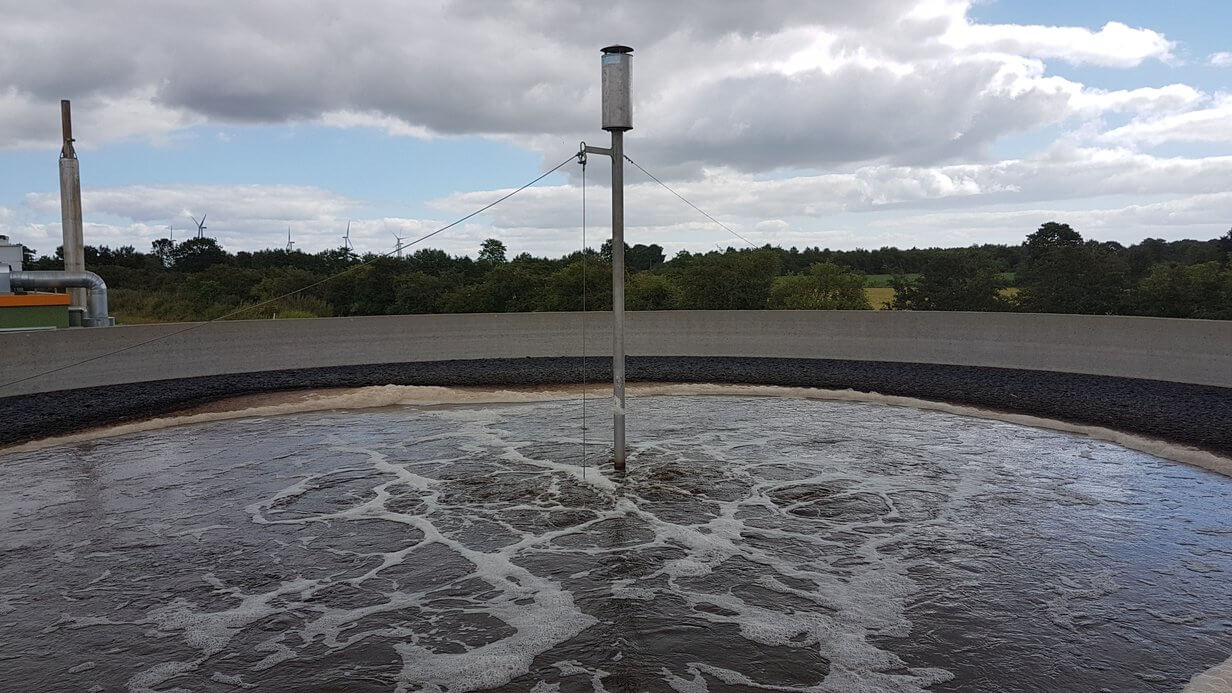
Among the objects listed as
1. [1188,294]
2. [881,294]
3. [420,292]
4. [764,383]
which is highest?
[420,292]

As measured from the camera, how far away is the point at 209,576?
7652 millimetres

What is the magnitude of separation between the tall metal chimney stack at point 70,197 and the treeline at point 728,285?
29.4ft

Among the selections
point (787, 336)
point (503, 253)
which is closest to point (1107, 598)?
point (787, 336)

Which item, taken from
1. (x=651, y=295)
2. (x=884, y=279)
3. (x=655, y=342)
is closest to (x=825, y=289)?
(x=651, y=295)

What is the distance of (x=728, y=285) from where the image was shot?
4675cm

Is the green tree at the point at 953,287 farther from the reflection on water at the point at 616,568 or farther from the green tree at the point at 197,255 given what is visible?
the green tree at the point at 197,255

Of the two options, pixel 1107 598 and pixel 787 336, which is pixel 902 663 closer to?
pixel 1107 598

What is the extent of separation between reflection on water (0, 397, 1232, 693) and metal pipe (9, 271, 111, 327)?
13.0 meters

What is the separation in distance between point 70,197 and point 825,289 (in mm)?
36601

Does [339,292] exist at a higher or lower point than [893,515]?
higher

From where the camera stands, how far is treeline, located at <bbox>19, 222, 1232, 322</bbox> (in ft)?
131

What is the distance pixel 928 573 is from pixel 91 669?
6685 mm

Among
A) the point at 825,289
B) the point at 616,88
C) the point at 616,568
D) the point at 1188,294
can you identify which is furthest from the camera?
the point at 825,289

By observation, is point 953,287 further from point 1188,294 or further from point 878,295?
point 1188,294
